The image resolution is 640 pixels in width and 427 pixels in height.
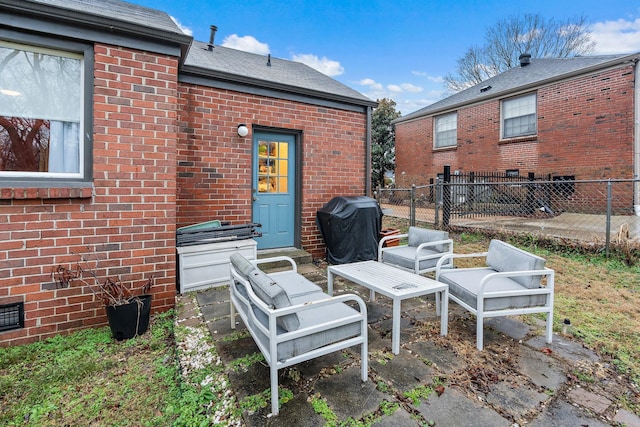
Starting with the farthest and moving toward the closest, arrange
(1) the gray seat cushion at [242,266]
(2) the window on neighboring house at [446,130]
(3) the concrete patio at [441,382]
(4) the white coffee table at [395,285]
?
(2) the window on neighboring house at [446,130], (4) the white coffee table at [395,285], (1) the gray seat cushion at [242,266], (3) the concrete patio at [441,382]

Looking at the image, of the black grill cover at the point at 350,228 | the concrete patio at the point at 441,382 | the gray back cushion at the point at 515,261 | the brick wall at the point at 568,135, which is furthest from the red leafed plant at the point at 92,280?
the brick wall at the point at 568,135

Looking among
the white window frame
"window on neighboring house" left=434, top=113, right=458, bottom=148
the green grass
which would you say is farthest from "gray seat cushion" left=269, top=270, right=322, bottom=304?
"window on neighboring house" left=434, top=113, right=458, bottom=148

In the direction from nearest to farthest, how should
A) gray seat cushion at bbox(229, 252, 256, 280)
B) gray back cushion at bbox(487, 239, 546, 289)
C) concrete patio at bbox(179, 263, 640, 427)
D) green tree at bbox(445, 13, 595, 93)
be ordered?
concrete patio at bbox(179, 263, 640, 427) < gray seat cushion at bbox(229, 252, 256, 280) < gray back cushion at bbox(487, 239, 546, 289) < green tree at bbox(445, 13, 595, 93)

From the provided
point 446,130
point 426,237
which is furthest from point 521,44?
point 426,237

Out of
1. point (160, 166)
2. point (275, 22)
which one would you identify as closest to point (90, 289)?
point (160, 166)

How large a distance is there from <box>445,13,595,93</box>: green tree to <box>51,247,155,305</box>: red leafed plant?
26.5 m

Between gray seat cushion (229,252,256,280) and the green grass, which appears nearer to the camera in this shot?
the green grass

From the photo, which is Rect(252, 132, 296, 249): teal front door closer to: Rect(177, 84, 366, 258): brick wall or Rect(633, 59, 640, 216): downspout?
Rect(177, 84, 366, 258): brick wall

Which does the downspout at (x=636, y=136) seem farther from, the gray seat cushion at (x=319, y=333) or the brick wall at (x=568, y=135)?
the gray seat cushion at (x=319, y=333)

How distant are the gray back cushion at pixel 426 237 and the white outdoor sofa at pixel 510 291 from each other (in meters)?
1.07

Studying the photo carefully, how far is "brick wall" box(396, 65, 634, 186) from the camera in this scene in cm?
959

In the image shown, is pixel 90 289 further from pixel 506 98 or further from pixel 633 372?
pixel 506 98

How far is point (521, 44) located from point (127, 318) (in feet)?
89.7

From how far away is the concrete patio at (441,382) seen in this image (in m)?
1.85
